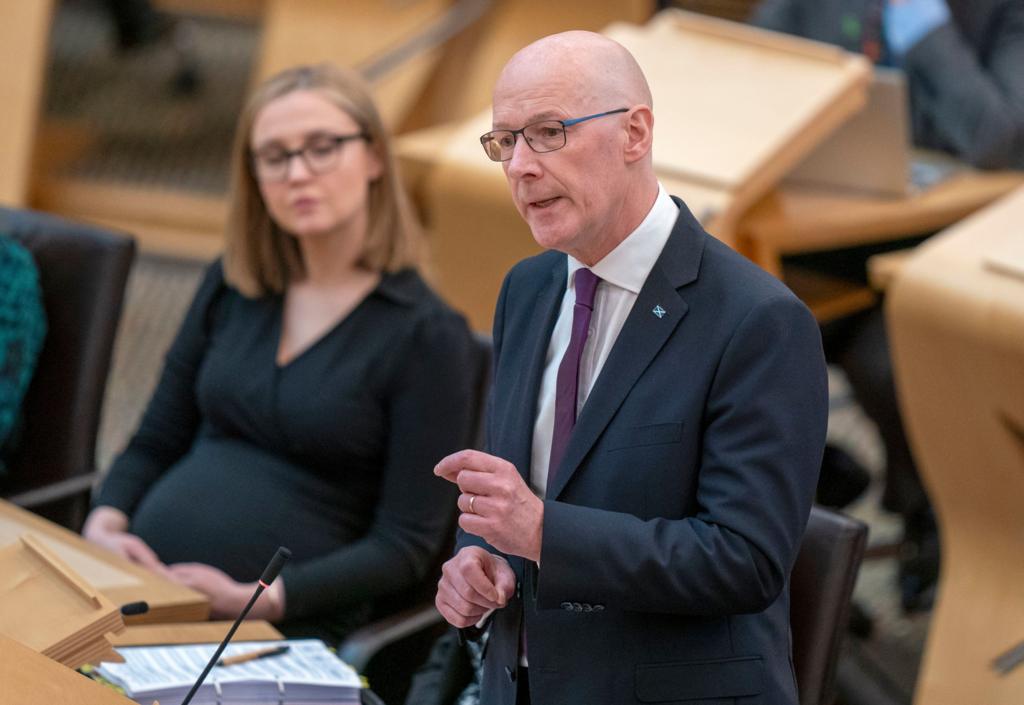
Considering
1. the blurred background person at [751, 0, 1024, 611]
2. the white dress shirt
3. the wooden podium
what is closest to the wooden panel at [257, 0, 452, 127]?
the blurred background person at [751, 0, 1024, 611]

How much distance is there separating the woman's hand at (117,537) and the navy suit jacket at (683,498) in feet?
2.97

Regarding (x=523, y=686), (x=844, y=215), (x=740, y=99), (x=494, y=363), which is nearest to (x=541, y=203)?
(x=494, y=363)

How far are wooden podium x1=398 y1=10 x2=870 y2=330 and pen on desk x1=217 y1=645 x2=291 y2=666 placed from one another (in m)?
1.37

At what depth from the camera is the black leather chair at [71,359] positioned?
2.46m

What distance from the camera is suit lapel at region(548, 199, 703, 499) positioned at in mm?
1344

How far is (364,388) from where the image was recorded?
219cm

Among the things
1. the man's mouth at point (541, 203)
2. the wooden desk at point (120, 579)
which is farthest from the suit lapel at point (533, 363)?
the wooden desk at point (120, 579)

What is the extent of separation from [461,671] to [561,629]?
Answer: 0.46 m

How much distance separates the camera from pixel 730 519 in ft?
4.19

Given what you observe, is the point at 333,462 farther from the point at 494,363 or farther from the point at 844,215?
the point at 844,215

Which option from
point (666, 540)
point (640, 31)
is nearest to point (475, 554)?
point (666, 540)

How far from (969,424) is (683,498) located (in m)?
1.16

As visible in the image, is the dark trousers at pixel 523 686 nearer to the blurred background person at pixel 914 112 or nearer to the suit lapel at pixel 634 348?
the suit lapel at pixel 634 348

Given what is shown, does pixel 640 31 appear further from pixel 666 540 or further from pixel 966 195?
pixel 666 540
